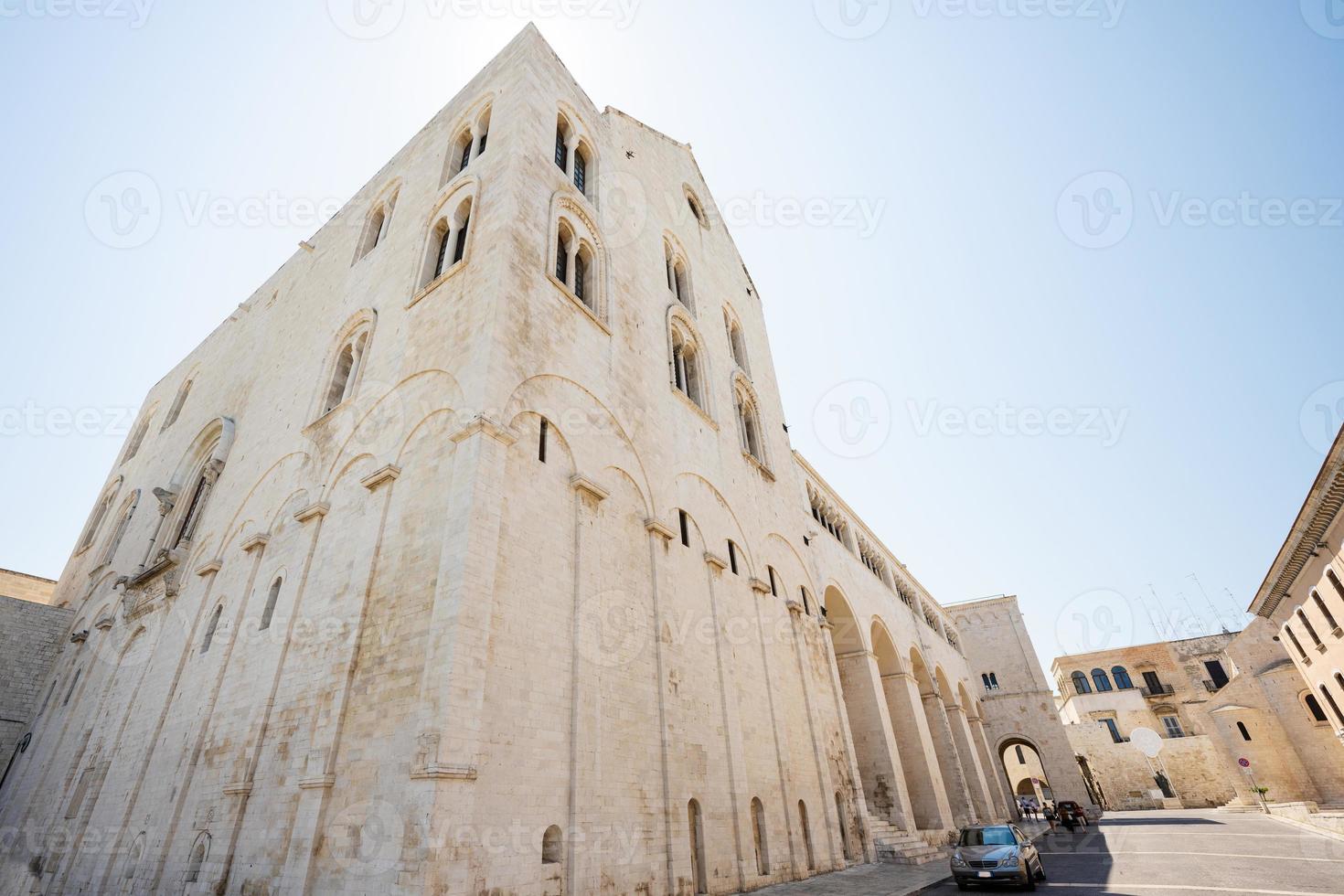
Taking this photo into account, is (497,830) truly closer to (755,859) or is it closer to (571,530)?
(571,530)

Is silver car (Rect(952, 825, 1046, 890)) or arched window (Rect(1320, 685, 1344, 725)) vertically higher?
arched window (Rect(1320, 685, 1344, 725))

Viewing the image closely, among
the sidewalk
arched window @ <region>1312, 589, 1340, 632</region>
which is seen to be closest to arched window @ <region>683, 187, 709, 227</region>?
the sidewalk

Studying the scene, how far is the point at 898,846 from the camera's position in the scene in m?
15.5

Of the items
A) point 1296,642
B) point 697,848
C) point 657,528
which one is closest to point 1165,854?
point 697,848

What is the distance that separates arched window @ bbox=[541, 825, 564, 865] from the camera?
7.47 metres

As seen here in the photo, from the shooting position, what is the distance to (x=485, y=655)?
766 cm

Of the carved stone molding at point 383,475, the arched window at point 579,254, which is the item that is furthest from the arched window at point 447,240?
the carved stone molding at point 383,475

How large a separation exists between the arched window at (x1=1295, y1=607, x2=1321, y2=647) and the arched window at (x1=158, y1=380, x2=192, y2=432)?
42.9 metres

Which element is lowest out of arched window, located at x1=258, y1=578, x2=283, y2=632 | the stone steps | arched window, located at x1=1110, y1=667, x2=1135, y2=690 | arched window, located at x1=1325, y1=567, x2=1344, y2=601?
the stone steps

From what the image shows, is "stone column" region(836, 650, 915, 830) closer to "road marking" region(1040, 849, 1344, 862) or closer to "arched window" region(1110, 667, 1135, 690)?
"road marking" region(1040, 849, 1344, 862)

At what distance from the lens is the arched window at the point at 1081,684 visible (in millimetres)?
43781

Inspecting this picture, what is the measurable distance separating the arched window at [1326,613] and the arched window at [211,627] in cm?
3037

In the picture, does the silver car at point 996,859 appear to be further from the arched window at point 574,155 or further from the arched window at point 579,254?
the arched window at point 574,155

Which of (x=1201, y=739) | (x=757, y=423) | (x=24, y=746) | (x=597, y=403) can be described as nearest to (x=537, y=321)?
(x=597, y=403)
